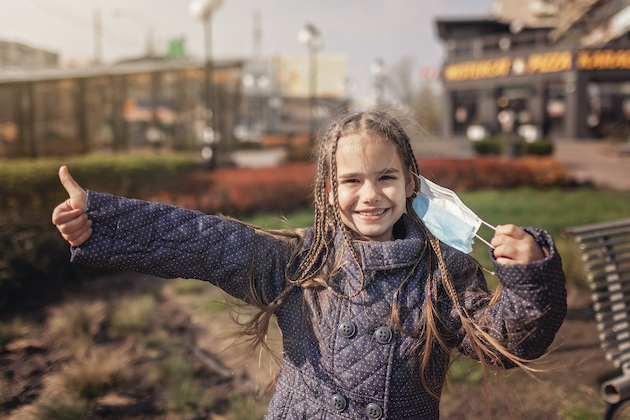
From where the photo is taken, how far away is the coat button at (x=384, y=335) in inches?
63.2

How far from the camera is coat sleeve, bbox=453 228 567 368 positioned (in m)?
1.33

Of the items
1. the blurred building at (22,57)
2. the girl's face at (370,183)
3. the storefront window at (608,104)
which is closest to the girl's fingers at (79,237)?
the girl's face at (370,183)

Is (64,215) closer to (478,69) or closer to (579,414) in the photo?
(579,414)

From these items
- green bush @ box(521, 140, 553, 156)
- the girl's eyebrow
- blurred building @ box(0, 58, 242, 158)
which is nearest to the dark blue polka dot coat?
the girl's eyebrow

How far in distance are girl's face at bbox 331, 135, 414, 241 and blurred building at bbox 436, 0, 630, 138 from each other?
85.0ft

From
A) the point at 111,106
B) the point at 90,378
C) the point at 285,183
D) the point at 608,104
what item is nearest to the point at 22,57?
the point at 285,183

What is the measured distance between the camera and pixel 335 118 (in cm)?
190

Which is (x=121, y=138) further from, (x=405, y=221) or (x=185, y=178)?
(x=405, y=221)

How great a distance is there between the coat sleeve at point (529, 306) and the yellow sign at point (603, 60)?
94.1ft

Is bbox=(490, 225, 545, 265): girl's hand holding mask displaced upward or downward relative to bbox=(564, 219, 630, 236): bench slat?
upward

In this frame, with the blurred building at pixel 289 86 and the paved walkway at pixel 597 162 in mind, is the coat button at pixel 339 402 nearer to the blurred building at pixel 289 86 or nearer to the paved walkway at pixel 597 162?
the paved walkway at pixel 597 162

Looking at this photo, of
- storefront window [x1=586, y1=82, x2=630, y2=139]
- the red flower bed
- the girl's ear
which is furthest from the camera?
storefront window [x1=586, y1=82, x2=630, y2=139]

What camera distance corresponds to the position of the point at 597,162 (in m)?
18.0

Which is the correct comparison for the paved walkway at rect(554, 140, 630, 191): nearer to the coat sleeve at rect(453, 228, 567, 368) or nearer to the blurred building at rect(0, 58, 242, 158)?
the blurred building at rect(0, 58, 242, 158)
